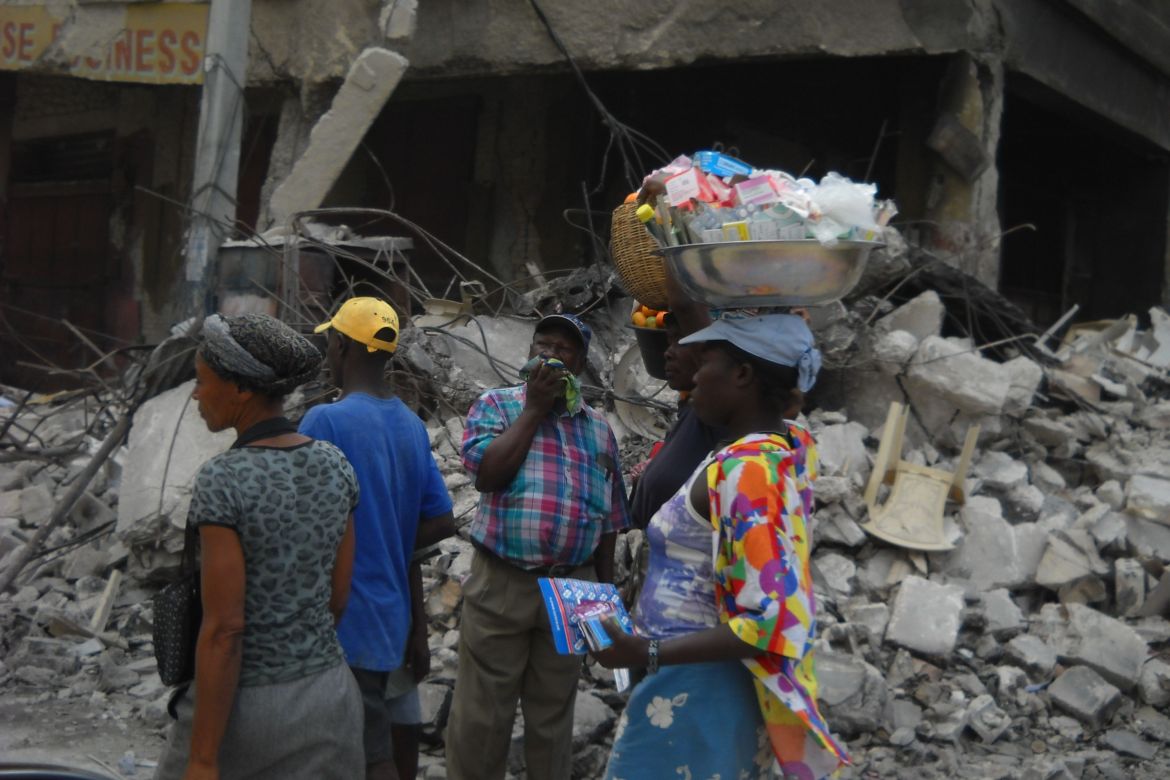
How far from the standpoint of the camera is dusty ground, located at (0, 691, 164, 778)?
4176 millimetres

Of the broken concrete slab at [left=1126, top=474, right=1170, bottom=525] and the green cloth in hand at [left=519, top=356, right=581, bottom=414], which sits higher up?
the green cloth in hand at [left=519, top=356, right=581, bottom=414]

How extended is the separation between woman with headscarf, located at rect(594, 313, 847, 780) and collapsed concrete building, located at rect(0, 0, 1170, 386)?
170 inches

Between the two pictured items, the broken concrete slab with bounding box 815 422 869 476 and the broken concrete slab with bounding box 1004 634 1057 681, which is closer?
the broken concrete slab with bounding box 1004 634 1057 681

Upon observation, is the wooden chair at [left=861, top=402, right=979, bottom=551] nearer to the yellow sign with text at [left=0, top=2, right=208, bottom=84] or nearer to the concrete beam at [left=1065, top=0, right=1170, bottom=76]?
the concrete beam at [left=1065, top=0, right=1170, bottom=76]

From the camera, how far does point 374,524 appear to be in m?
3.03

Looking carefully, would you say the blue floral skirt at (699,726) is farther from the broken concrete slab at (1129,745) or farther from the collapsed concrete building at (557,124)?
the collapsed concrete building at (557,124)

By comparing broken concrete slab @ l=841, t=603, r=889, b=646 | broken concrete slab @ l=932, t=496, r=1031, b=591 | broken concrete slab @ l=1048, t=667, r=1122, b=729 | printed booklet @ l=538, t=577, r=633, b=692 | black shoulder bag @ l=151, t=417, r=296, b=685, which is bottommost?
broken concrete slab @ l=1048, t=667, r=1122, b=729

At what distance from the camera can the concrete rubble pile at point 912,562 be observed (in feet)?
14.7

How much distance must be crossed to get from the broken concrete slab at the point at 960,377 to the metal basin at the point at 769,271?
3.74 m

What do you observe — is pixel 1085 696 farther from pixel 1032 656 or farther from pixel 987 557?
pixel 987 557

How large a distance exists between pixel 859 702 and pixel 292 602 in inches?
109

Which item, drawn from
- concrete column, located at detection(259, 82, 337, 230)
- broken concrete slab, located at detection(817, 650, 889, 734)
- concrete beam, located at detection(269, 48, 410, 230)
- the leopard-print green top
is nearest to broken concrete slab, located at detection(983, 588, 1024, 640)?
broken concrete slab, located at detection(817, 650, 889, 734)

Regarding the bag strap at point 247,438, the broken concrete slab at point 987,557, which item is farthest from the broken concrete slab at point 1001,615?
the bag strap at point 247,438

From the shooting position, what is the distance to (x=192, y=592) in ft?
7.60
